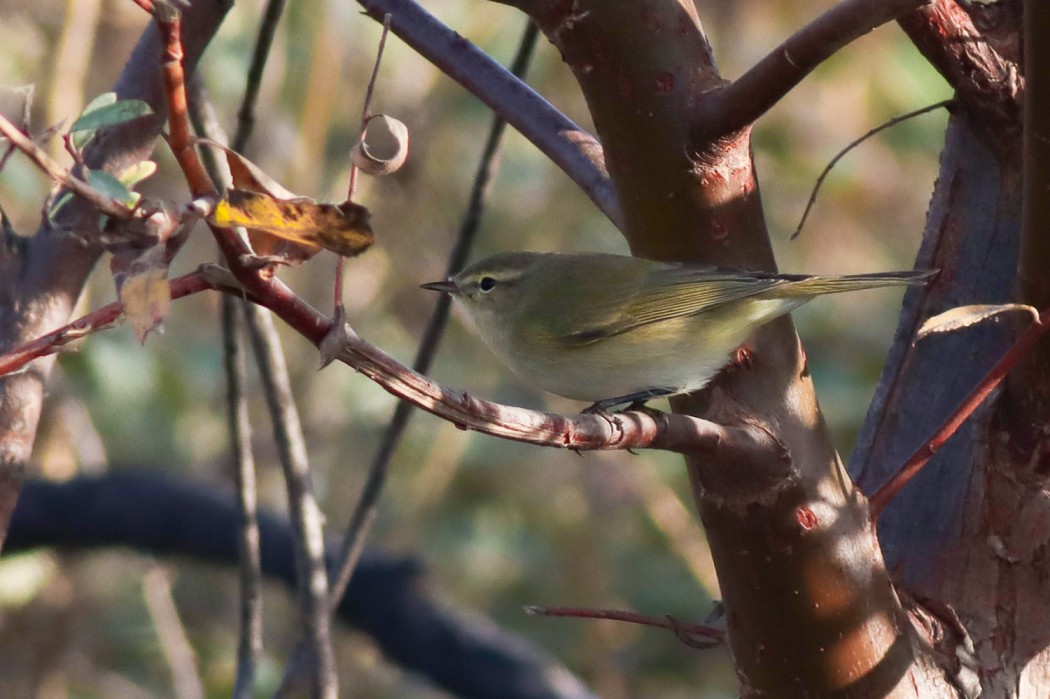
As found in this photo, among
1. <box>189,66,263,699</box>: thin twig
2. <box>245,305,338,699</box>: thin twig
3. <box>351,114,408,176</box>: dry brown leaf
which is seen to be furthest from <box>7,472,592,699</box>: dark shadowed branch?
<box>351,114,408,176</box>: dry brown leaf

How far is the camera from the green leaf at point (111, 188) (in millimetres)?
711

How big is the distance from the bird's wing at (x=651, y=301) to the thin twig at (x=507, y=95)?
300mm

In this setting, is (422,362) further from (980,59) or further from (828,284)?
(980,59)

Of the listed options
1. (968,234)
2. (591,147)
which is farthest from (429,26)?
(968,234)

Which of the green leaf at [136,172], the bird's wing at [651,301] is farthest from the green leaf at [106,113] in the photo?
the bird's wing at [651,301]

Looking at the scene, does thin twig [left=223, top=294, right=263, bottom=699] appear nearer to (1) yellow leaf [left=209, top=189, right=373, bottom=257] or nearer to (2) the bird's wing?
(2) the bird's wing

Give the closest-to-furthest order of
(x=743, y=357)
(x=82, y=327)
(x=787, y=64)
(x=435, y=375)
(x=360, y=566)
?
1. (x=82, y=327)
2. (x=787, y=64)
3. (x=743, y=357)
4. (x=360, y=566)
5. (x=435, y=375)

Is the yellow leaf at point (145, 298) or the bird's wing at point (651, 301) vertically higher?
the yellow leaf at point (145, 298)

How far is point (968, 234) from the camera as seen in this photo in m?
1.74

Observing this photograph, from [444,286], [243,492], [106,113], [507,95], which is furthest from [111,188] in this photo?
[444,286]

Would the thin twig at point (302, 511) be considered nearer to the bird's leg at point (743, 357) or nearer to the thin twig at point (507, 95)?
the thin twig at point (507, 95)

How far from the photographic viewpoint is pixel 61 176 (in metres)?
0.67

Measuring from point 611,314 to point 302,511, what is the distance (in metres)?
0.78

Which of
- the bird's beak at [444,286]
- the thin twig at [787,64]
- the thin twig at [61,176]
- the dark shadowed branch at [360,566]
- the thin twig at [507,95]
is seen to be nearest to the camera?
the thin twig at [61,176]
